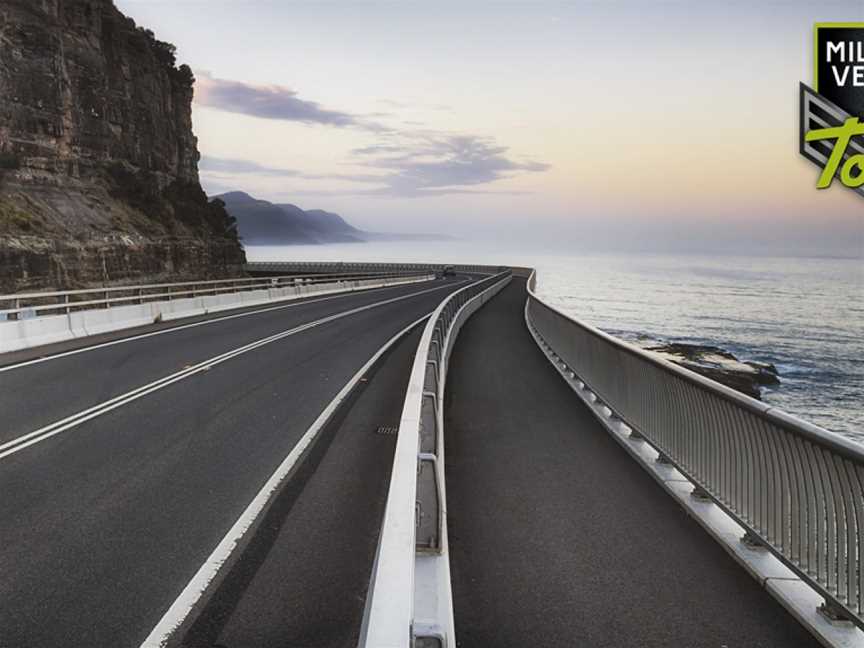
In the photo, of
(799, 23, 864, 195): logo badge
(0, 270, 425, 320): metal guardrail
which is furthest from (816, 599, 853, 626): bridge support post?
(0, 270, 425, 320): metal guardrail

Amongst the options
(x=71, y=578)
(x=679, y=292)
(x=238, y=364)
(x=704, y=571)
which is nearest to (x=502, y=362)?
(x=238, y=364)

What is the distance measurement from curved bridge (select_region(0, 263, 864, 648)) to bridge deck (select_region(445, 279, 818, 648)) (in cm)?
3

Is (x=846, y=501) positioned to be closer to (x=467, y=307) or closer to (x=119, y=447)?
(x=119, y=447)

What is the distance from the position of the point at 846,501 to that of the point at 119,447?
7596 millimetres

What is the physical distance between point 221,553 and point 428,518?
69.6 inches

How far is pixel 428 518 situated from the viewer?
195 inches

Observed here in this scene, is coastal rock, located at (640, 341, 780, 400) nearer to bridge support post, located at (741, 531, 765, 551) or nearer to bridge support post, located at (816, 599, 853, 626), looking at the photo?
bridge support post, located at (741, 531, 765, 551)

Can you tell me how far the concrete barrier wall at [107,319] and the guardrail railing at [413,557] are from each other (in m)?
14.0

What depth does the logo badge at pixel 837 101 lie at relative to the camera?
706 inches

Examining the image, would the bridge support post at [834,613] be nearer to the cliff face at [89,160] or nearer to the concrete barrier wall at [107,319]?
the concrete barrier wall at [107,319]

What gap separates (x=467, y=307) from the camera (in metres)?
28.2

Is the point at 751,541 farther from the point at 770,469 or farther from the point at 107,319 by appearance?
the point at 107,319

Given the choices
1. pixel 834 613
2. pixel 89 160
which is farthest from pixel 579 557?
pixel 89 160

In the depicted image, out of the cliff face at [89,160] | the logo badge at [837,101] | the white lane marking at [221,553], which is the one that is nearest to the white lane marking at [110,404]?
the white lane marking at [221,553]
